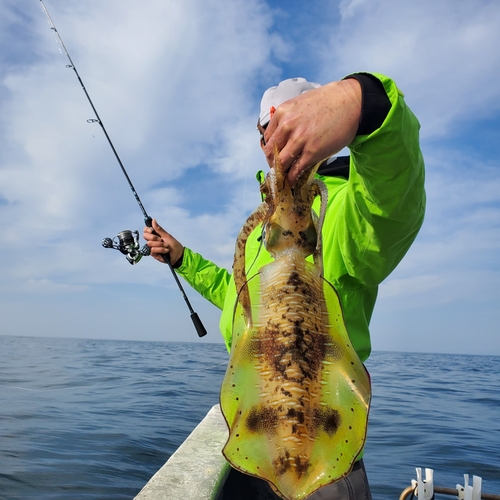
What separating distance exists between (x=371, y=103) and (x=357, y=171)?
1.05 feet

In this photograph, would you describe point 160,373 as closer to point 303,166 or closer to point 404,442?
point 404,442

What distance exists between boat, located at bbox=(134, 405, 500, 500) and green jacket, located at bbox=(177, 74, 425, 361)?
1.14m

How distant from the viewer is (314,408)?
1268 mm

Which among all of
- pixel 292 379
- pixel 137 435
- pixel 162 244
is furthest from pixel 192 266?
pixel 137 435

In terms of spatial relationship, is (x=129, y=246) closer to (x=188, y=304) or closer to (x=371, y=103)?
(x=188, y=304)

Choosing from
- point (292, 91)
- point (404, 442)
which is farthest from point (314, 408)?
point (404, 442)

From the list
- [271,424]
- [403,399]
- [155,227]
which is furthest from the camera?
[403,399]

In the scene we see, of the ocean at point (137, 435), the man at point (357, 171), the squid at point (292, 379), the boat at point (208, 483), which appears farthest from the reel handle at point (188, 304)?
the squid at point (292, 379)

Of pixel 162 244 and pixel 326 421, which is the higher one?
pixel 162 244

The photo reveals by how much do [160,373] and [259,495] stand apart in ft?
64.7

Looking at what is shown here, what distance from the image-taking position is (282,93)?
2.56m

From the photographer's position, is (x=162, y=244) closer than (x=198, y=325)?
Yes

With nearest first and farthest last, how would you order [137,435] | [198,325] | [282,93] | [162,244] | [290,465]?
[290,465], [282,93], [162,244], [198,325], [137,435]

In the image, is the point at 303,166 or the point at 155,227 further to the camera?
the point at 155,227
